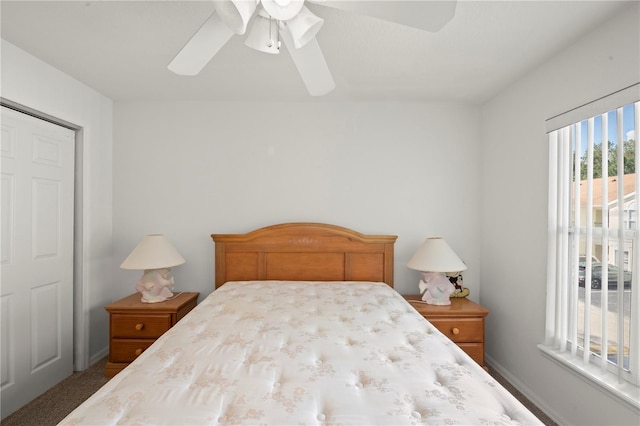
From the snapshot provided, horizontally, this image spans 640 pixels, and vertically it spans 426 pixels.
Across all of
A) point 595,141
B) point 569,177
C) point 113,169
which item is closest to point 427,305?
point 569,177

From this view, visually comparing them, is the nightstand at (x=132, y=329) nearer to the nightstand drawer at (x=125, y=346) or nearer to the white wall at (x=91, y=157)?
the nightstand drawer at (x=125, y=346)

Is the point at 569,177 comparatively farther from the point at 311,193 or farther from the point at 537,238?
the point at 311,193

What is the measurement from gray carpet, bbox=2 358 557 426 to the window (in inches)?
23.0

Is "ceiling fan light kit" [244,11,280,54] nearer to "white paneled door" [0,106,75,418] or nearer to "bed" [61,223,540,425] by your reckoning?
"bed" [61,223,540,425]

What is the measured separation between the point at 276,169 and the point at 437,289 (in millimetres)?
1736

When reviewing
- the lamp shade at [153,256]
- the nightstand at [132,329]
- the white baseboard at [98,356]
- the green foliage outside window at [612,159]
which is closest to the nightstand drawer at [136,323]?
the nightstand at [132,329]

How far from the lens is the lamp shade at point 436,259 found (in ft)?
8.91

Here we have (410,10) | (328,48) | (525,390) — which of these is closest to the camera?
(410,10)

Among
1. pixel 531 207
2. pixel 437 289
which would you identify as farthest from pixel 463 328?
pixel 531 207

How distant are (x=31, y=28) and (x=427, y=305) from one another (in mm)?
3194

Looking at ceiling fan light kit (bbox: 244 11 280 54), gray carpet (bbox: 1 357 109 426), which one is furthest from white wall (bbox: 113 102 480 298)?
ceiling fan light kit (bbox: 244 11 280 54)

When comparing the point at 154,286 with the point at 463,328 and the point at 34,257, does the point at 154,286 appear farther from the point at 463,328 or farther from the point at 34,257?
the point at 463,328

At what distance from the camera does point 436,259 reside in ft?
9.04

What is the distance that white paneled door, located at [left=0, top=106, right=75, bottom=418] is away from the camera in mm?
2238
